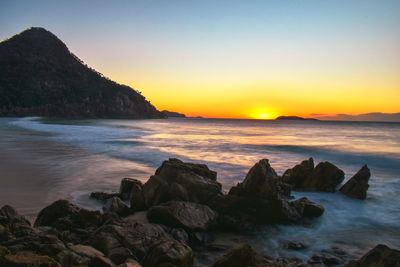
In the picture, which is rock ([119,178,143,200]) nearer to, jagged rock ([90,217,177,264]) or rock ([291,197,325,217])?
jagged rock ([90,217,177,264])

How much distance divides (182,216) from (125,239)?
1.87 metres

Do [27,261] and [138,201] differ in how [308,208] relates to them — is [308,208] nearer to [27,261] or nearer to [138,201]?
[138,201]

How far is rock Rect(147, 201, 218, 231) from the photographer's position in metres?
8.20

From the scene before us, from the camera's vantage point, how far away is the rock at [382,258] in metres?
5.74

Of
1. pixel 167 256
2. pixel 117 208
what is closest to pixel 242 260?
pixel 167 256

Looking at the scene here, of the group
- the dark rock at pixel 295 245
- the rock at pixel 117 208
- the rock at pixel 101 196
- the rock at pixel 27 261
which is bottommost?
the dark rock at pixel 295 245

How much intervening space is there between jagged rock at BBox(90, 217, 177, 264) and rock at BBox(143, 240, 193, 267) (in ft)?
0.97

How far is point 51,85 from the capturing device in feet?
456

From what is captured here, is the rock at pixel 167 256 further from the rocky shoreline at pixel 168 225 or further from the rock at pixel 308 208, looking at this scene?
the rock at pixel 308 208

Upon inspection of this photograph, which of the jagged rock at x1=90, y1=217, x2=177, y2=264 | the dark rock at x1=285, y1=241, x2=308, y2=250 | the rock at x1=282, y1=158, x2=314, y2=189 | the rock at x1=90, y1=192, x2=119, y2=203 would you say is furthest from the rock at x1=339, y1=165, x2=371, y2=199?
the jagged rock at x1=90, y1=217, x2=177, y2=264

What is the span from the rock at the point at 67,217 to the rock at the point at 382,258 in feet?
14.8

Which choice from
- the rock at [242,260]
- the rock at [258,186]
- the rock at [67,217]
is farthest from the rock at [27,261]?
the rock at [258,186]

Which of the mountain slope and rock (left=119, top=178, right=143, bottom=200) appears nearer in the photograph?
rock (left=119, top=178, right=143, bottom=200)

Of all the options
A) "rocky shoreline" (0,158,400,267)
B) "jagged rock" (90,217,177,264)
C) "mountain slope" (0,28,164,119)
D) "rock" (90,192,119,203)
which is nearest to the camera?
"rocky shoreline" (0,158,400,267)
